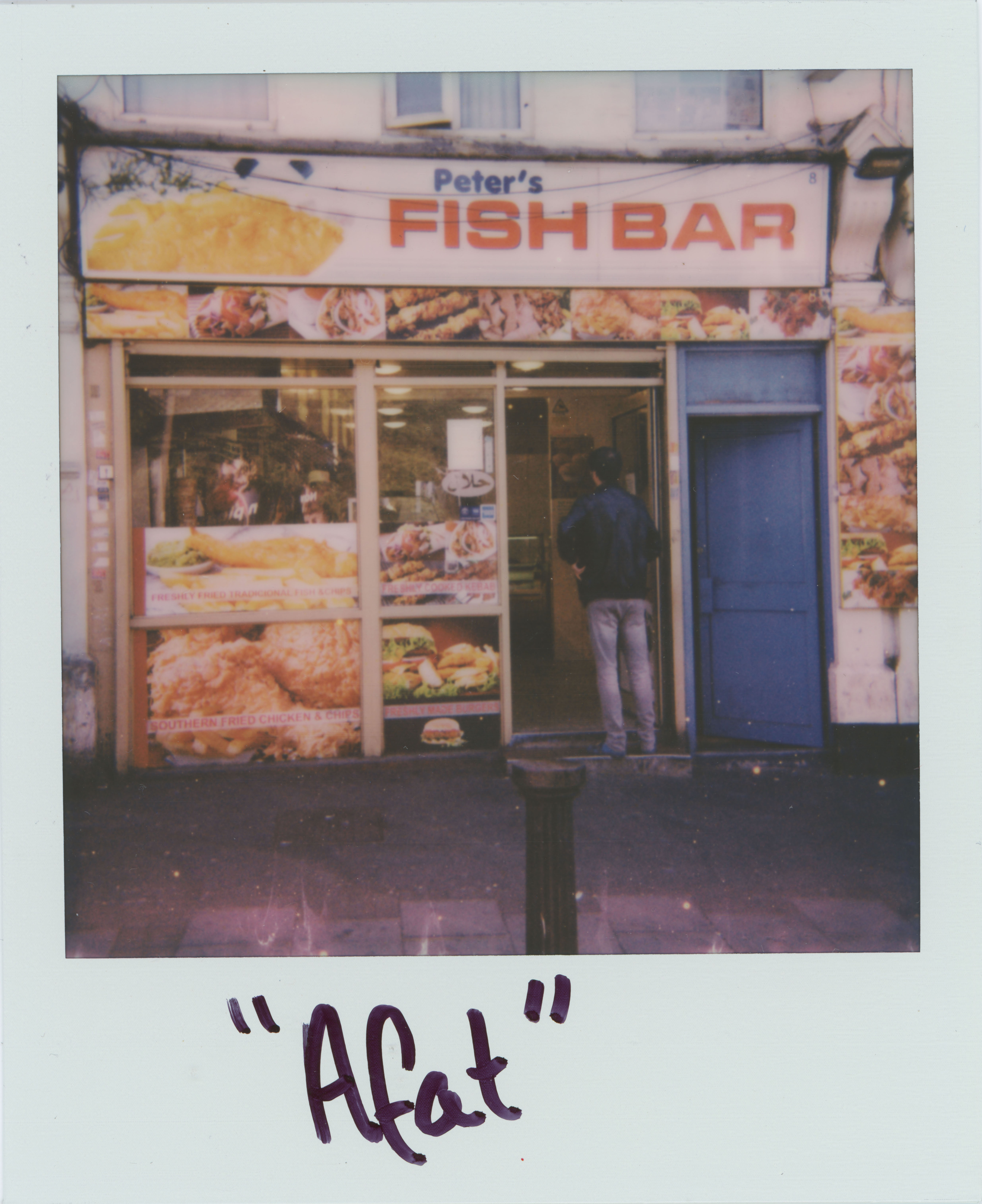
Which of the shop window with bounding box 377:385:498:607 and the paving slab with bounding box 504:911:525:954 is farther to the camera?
the shop window with bounding box 377:385:498:607

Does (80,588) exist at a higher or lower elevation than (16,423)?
lower

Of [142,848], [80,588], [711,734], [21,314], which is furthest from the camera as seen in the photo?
[711,734]

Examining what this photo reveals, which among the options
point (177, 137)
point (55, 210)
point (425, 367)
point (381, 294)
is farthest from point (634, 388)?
point (55, 210)

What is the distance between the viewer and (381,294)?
16.5 feet

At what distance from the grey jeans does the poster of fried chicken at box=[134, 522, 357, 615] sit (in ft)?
5.73

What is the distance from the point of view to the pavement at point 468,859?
337cm

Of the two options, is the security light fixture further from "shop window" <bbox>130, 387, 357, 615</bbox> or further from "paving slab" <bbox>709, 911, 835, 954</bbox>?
"paving slab" <bbox>709, 911, 835, 954</bbox>

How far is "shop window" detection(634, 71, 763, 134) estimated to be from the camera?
464 cm

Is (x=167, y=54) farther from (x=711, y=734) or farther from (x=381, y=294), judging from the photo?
(x=711, y=734)

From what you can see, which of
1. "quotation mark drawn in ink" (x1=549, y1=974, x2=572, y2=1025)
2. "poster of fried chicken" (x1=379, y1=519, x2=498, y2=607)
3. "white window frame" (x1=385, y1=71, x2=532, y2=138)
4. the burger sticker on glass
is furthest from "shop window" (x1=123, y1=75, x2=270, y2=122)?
"quotation mark drawn in ink" (x1=549, y1=974, x2=572, y2=1025)

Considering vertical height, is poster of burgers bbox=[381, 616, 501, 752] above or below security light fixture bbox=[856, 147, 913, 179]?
below

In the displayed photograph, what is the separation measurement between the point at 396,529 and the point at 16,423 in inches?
104

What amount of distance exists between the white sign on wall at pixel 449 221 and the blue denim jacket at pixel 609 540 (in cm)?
138

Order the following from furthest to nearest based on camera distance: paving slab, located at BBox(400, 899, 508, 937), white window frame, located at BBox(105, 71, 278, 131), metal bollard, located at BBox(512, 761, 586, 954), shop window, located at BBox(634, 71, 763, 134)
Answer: shop window, located at BBox(634, 71, 763, 134) < white window frame, located at BBox(105, 71, 278, 131) < paving slab, located at BBox(400, 899, 508, 937) < metal bollard, located at BBox(512, 761, 586, 954)
